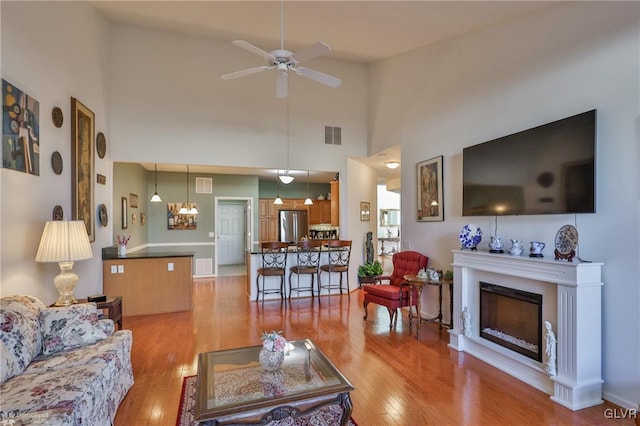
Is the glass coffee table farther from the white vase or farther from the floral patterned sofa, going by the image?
the floral patterned sofa

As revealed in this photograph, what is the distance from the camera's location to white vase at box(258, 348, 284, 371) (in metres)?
2.28

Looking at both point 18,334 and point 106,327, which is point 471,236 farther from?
point 18,334

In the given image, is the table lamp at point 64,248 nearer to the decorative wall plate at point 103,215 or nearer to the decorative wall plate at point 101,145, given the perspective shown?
the decorative wall plate at point 103,215

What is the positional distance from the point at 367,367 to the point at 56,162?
3.89 meters

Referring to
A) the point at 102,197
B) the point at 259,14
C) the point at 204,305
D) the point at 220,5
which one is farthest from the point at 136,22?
the point at 204,305

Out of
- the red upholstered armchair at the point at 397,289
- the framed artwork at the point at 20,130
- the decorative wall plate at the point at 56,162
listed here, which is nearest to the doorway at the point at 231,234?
the red upholstered armchair at the point at 397,289

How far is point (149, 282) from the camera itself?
17.1 feet

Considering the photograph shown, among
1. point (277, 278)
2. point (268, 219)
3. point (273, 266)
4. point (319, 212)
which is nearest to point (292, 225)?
point (268, 219)

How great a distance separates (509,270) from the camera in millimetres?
3141

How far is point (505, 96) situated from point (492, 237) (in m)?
1.53

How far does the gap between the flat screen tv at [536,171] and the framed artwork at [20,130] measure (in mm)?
4419

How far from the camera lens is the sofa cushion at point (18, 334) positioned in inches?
82.6

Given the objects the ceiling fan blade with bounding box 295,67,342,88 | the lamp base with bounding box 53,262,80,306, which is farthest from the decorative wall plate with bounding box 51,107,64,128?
the ceiling fan blade with bounding box 295,67,342,88

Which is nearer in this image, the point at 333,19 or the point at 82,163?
the point at 82,163
